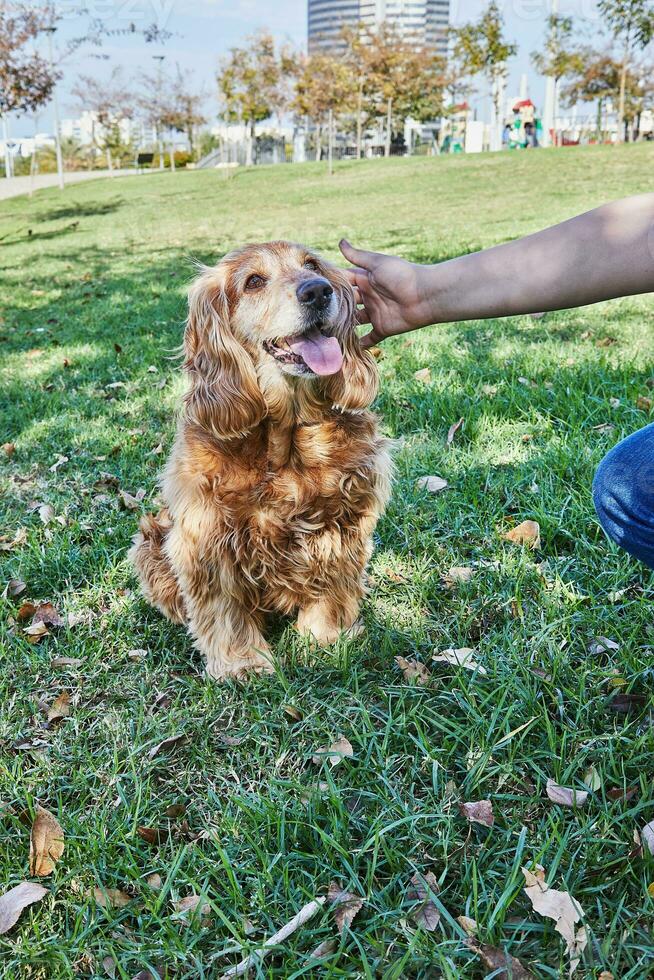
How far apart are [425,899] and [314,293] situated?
70.5 inches

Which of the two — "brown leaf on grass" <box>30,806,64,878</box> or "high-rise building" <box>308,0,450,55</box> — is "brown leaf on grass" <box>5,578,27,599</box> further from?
"high-rise building" <box>308,0,450,55</box>

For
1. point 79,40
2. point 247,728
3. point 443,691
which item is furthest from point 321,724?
point 79,40

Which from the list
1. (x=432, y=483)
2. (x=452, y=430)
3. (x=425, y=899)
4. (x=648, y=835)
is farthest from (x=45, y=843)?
(x=452, y=430)

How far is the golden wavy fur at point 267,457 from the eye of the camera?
249 centimetres

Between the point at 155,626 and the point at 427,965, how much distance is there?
1685 millimetres

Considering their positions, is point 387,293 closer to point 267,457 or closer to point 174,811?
point 267,457

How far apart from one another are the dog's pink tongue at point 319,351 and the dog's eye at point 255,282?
0.83 ft

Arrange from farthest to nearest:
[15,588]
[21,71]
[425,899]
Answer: [21,71], [15,588], [425,899]

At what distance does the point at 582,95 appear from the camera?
3806 cm

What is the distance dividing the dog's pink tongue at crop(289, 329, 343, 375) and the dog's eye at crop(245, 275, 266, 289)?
0.83 feet

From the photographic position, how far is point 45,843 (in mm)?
1951

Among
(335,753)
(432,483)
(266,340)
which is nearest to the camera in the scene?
(335,753)

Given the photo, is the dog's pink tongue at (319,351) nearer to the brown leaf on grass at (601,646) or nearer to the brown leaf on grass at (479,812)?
the brown leaf on grass at (601,646)

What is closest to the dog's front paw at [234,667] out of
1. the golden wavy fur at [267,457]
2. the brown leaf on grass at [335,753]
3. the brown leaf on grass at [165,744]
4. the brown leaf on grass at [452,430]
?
the golden wavy fur at [267,457]
